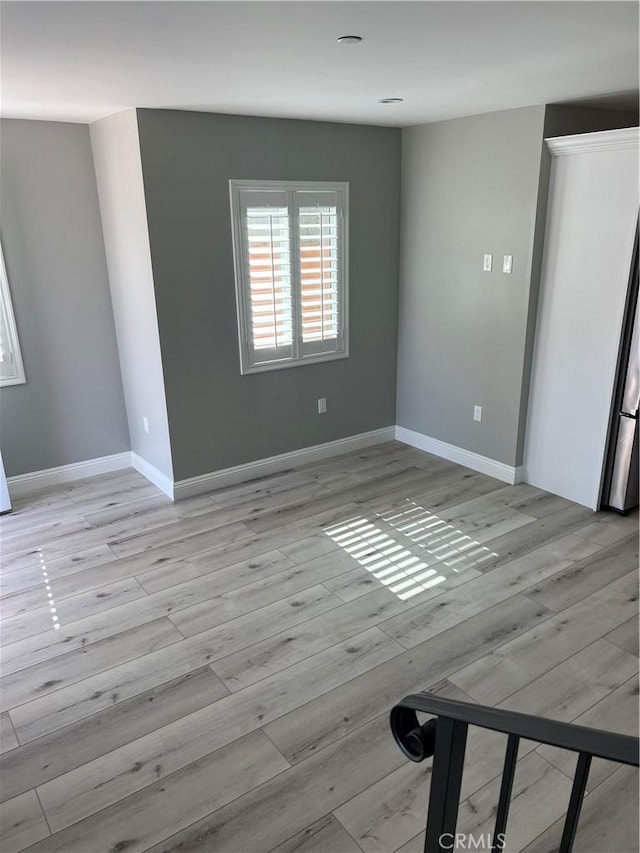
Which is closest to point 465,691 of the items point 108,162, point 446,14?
point 446,14

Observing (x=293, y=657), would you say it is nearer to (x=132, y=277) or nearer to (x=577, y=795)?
(x=577, y=795)

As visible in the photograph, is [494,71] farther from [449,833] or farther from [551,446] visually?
[449,833]

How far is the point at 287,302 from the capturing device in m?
4.23

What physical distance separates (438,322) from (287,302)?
1176 mm

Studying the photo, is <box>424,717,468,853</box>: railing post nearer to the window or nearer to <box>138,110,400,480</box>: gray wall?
<box>138,110,400,480</box>: gray wall

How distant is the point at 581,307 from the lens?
145 inches

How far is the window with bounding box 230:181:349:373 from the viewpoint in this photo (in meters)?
3.96

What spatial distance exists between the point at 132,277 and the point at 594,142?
2.88 metres

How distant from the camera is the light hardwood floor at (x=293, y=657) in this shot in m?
1.93

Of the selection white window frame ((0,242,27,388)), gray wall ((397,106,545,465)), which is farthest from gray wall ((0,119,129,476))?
gray wall ((397,106,545,465))

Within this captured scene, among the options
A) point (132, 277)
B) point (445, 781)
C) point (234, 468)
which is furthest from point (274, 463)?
point (445, 781)

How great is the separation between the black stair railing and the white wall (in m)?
3.06

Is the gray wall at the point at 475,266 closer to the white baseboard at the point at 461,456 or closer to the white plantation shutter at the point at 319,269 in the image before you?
the white baseboard at the point at 461,456

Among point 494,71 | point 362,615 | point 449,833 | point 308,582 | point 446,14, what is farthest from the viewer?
point 308,582
